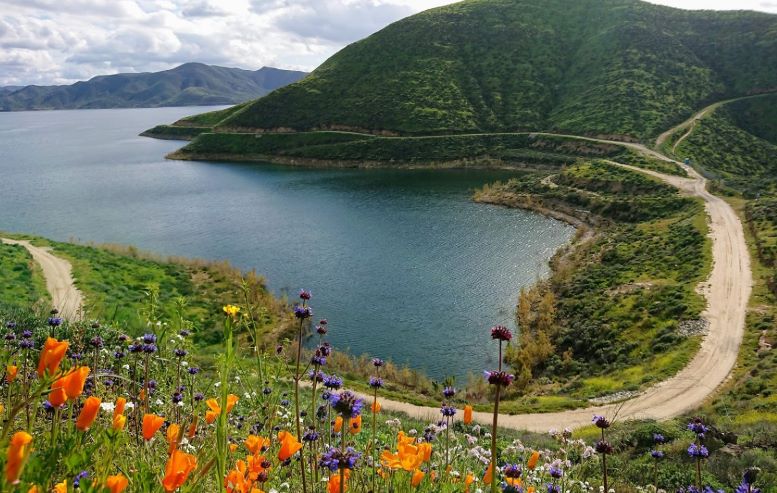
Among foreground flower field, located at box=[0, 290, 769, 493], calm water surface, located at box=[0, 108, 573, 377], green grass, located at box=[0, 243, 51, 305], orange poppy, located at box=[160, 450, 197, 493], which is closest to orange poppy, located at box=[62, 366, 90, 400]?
foreground flower field, located at box=[0, 290, 769, 493]

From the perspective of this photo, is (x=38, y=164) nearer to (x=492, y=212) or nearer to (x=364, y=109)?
(x=364, y=109)

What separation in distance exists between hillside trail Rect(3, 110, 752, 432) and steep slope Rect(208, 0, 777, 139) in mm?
56391

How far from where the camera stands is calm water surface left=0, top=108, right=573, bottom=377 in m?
34.0

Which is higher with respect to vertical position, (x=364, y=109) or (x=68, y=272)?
(x=364, y=109)

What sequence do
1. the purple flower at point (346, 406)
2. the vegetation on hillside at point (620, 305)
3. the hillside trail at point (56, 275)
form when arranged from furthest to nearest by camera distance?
the hillside trail at point (56, 275) → the vegetation on hillside at point (620, 305) → the purple flower at point (346, 406)

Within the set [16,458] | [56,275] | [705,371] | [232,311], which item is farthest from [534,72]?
[16,458]

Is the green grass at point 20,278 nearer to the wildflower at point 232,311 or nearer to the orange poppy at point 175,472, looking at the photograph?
the wildflower at point 232,311

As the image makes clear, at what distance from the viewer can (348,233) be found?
56.4m

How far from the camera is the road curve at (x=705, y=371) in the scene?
68.0ft

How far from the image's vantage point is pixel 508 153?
316 feet

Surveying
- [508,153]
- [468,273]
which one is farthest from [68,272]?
[508,153]

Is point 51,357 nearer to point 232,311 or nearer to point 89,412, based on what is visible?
point 89,412

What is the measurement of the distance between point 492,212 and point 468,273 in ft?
72.5

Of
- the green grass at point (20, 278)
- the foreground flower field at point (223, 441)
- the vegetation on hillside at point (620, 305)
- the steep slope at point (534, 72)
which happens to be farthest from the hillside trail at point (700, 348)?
the steep slope at point (534, 72)
